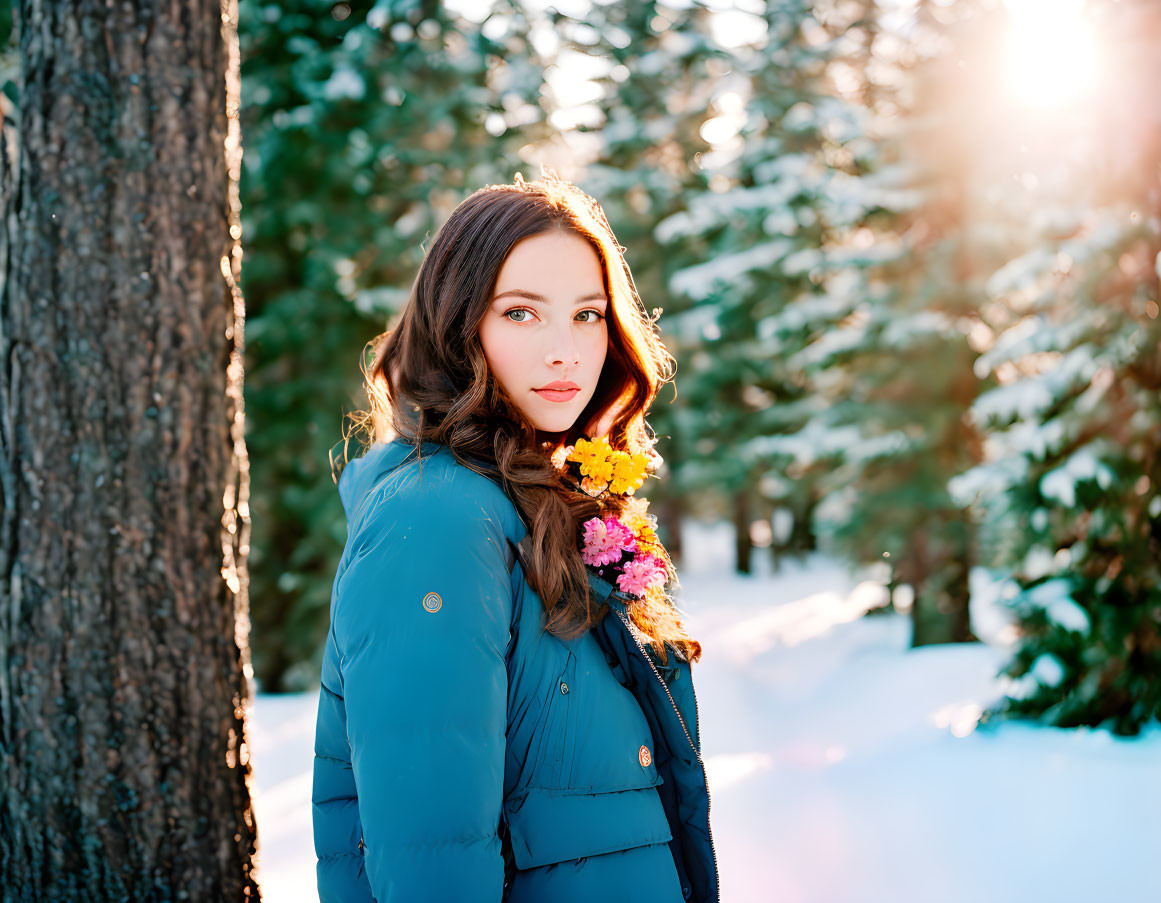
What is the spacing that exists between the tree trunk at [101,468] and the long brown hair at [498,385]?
0.78 meters

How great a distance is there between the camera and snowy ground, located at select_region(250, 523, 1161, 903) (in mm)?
4180

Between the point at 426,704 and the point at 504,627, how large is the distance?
0.20 m

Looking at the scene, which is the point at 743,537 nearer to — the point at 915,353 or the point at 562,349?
the point at 915,353

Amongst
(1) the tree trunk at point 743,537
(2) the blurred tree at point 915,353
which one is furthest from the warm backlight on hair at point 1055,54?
(1) the tree trunk at point 743,537

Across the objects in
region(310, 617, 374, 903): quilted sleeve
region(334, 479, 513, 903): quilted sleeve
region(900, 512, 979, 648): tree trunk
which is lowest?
region(900, 512, 979, 648): tree trunk

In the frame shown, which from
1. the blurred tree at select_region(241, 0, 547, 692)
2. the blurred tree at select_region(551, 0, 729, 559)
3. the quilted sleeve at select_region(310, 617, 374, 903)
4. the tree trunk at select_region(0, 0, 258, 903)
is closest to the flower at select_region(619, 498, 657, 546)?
the quilted sleeve at select_region(310, 617, 374, 903)

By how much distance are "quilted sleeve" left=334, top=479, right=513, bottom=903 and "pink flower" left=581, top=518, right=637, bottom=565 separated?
356mm

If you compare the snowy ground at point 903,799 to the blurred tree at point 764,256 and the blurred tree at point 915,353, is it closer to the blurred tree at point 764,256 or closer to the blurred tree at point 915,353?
the blurred tree at point 915,353

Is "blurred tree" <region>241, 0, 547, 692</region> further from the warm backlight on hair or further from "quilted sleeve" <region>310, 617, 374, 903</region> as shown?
"quilted sleeve" <region>310, 617, 374, 903</region>

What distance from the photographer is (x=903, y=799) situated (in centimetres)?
528

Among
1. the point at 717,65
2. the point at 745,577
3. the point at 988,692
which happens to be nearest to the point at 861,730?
the point at 988,692

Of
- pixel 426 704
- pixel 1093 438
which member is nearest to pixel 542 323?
pixel 426 704

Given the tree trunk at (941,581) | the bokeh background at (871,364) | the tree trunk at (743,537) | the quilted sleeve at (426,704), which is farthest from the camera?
the tree trunk at (743,537)

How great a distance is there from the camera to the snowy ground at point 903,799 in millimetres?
4180
